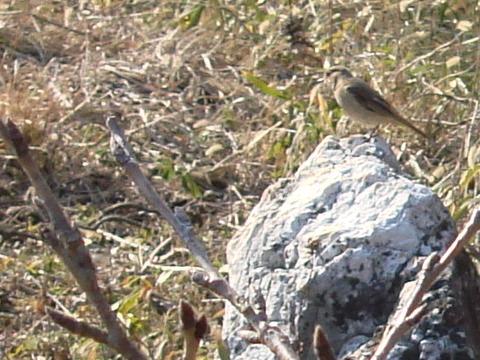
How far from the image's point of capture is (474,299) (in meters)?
2.27

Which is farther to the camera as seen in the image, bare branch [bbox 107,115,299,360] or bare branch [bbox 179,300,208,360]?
bare branch [bbox 107,115,299,360]

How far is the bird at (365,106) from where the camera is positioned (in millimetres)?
4480

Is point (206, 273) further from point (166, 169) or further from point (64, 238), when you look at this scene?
point (166, 169)

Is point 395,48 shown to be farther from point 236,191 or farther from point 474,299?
point 474,299

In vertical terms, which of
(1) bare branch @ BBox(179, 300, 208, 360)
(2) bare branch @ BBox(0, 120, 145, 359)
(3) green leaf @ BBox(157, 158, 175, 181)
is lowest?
(3) green leaf @ BBox(157, 158, 175, 181)

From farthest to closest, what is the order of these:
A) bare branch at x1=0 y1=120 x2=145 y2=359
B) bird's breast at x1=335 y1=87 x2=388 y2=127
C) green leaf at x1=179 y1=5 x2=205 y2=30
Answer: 1. green leaf at x1=179 y1=5 x2=205 y2=30
2. bird's breast at x1=335 y1=87 x2=388 y2=127
3. bare branch at x1=0 y1=120 x2=145 y2=359

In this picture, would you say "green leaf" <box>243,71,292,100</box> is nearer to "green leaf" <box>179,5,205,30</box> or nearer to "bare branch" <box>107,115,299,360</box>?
"green leaf" <box>179,5,205,30</box>

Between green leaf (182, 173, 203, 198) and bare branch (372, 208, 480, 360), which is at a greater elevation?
bare branch (372, 208, 480, 360)

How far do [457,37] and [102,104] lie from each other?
157 cm

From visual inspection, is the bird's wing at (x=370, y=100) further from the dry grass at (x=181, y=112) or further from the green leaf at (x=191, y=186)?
the green leaf at (x=191, y=186)

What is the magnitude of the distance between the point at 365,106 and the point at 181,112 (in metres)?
1.31

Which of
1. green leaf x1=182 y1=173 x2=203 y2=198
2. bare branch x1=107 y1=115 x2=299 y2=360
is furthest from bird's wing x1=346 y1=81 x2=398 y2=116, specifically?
bare branch x1=107 y1=115 x2=299 y2=360

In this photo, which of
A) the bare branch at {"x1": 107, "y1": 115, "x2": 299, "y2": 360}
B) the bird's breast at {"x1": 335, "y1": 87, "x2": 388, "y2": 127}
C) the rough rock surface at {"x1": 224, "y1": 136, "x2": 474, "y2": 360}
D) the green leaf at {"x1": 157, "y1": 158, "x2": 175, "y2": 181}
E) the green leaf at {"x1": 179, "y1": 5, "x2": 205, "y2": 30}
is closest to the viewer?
the bare branch at {"x1": 107, "y1": 115, "x2": 299, "y2": 360}

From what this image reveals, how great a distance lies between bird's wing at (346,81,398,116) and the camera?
4480 mm
